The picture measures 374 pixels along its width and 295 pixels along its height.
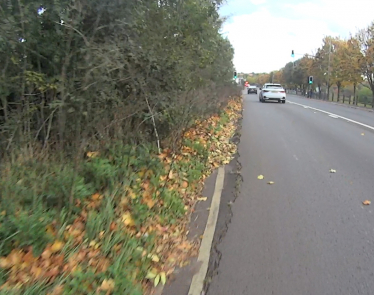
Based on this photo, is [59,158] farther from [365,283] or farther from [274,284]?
[365,283]

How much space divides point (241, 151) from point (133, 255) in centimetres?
662

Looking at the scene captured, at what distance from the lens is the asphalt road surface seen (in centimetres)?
384

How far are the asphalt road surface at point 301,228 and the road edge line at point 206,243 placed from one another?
0.42 ft

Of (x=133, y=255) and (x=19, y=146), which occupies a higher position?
(x=19, y=146)

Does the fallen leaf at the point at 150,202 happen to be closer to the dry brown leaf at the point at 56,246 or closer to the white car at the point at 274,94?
the dry brown leaf at the point at 56,246

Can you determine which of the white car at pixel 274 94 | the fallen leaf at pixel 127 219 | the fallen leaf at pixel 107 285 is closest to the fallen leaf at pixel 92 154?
the fallen leaf at pixel 127 219

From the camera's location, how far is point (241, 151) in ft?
33.6

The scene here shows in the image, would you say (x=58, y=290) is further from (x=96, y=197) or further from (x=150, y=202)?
(x=150, y=202)

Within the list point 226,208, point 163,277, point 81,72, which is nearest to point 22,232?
point 163,277

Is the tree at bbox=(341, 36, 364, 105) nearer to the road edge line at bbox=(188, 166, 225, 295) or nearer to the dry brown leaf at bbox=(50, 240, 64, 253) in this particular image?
the road edge line at bbox=(188, 166, 225, 295)

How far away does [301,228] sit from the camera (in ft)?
16.8

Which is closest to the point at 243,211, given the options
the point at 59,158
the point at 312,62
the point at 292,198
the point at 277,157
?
the point at 292,198

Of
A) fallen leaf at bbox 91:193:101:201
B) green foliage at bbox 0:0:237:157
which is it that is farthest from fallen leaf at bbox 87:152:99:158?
fallen leaf at bbox 91:193:101:201

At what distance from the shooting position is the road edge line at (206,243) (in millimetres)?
3791
